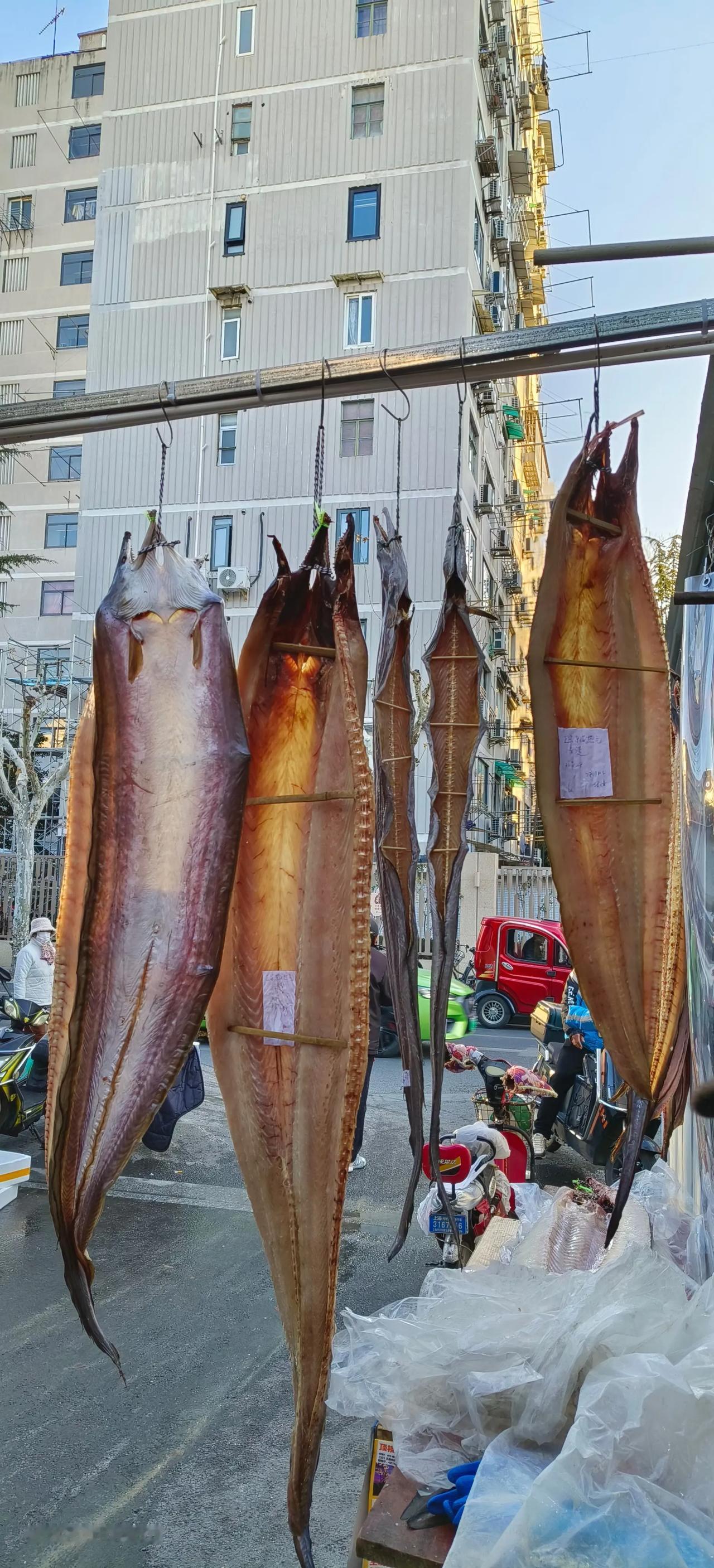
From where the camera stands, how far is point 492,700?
27.7 m

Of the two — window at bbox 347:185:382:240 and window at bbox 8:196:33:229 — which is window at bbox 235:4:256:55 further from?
window at bbox 8:196:33:229

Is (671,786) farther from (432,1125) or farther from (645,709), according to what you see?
(432,1125)

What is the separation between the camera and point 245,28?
24.0 meters

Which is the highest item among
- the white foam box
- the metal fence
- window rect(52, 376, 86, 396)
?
window rect(52, 376, 86, 396)

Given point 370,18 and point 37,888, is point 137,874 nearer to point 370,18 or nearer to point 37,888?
point 37,888

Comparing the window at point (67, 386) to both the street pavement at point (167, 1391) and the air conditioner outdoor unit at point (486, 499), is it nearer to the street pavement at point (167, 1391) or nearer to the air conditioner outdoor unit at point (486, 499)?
the air conditioner outdoor unit at point (486, 499)

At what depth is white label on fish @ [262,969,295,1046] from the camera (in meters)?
1.77

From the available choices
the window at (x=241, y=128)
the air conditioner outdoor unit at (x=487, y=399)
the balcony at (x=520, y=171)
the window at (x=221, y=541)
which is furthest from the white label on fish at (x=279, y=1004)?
the balcony at (x=520, y=171)

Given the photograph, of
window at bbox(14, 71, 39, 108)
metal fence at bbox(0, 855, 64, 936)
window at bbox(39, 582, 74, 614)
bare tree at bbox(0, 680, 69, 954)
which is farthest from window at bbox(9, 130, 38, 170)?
metal fence at bbox(0, 855, 64, 936)

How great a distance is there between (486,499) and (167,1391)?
924 inches

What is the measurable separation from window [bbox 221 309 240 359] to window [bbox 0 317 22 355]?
10.2 metres

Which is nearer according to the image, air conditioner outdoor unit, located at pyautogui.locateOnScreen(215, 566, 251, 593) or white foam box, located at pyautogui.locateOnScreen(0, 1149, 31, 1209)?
white foam box, located at pyautogui.locateOnScreen(0, 1149, 31, 1209)

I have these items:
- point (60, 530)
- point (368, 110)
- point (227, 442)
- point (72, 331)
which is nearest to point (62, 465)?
point (60, 530)

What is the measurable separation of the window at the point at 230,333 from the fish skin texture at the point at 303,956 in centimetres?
2414
